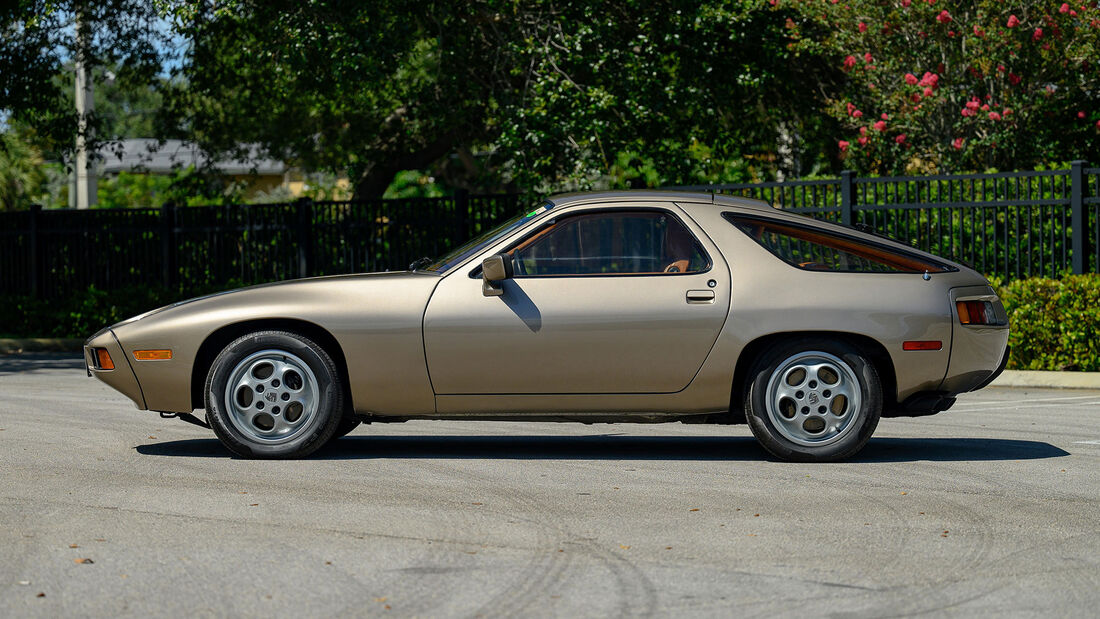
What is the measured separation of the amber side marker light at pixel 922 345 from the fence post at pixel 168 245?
1446 cm

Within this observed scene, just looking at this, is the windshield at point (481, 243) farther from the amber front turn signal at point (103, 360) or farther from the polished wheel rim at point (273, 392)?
the amber front turn signal at point (103, 360)

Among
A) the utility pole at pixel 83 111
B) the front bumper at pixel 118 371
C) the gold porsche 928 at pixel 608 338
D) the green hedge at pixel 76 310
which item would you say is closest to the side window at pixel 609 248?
the gold porsche 928 at pixel 608 338

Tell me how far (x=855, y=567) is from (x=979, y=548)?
2.23ft

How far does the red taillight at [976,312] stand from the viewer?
306 inches

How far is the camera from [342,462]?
796 cm

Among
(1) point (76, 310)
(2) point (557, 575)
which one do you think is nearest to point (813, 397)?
(2) point (557, 575)

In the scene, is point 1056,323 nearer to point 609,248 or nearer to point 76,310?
point 609,248

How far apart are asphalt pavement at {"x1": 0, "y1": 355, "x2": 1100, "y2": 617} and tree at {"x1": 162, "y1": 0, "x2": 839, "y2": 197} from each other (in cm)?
886

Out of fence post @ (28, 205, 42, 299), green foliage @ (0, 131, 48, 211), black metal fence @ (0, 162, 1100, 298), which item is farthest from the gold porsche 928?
green foliage @ (0, 131, 48, 211)

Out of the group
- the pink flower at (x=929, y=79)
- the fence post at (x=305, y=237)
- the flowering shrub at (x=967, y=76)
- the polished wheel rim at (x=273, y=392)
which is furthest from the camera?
the fence post at (x=305, y=237)

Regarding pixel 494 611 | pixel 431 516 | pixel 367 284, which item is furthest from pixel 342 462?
pixel 494 611

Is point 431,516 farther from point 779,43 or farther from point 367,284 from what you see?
A: point 779,43

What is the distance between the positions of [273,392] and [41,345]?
12955 mm

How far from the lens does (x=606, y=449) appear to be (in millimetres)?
8688
